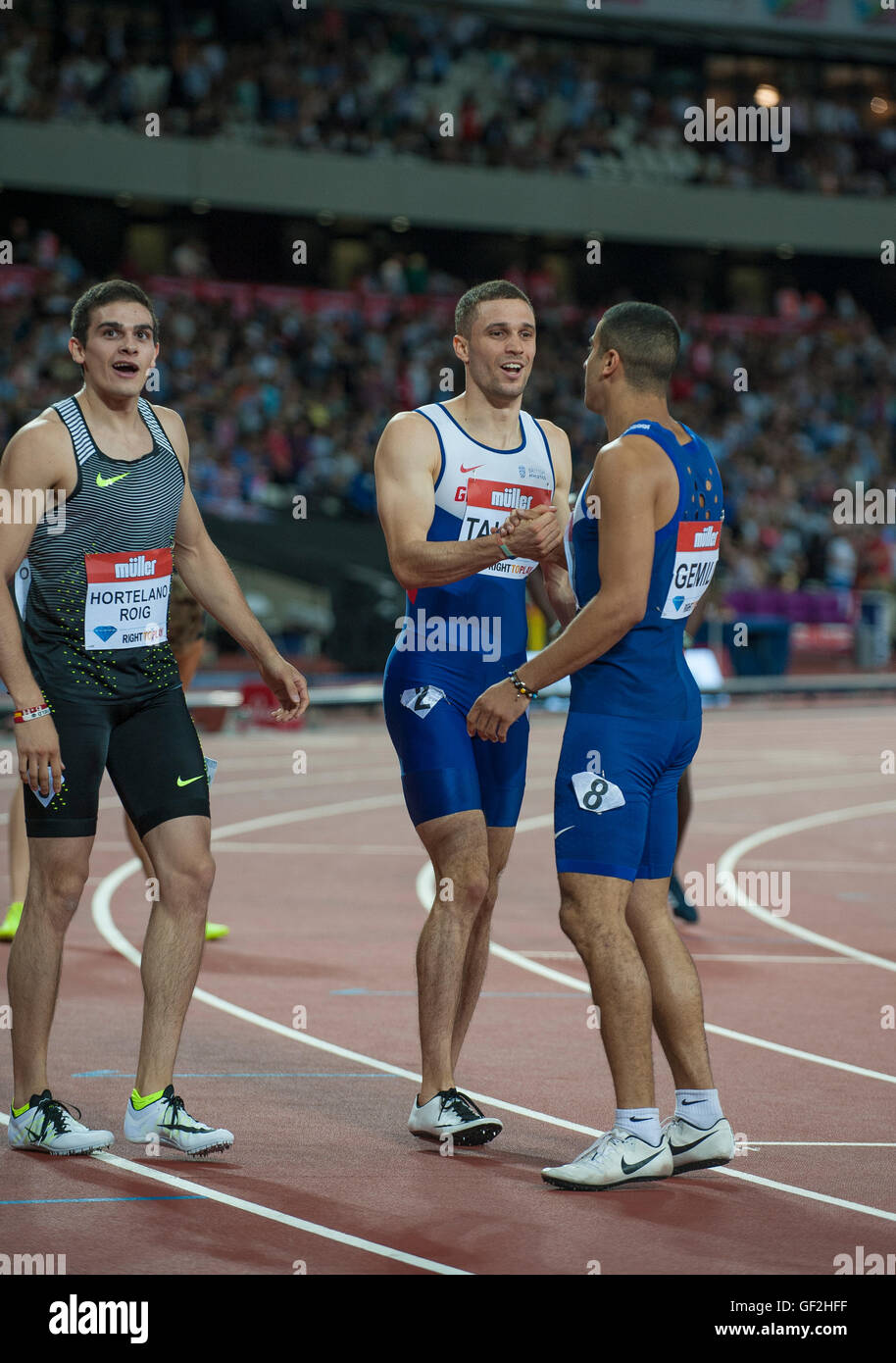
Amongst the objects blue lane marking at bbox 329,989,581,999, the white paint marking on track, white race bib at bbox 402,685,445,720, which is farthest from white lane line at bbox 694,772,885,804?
white race bib at bbox 402,685,445,720

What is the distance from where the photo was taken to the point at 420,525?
578 cm

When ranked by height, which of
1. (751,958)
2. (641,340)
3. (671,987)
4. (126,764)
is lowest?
(751,958)

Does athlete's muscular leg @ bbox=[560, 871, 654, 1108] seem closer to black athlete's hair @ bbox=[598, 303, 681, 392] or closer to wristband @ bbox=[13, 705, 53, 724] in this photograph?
black athlete's hair @ bbox=[598, 303, 681, 392]

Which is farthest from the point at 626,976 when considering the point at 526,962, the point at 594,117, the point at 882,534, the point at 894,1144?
the point at 594,117

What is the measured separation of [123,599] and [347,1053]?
2246mm

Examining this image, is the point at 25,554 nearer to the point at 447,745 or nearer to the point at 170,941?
the point at 170,941

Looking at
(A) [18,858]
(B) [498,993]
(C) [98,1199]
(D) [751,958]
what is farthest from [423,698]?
(D) [751,958]

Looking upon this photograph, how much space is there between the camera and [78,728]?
538cm

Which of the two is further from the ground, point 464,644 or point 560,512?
point 560,512

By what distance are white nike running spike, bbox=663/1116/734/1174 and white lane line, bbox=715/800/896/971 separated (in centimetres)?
369

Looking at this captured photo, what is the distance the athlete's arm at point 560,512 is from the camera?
6191 mm

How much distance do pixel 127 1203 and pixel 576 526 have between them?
227 centimetres

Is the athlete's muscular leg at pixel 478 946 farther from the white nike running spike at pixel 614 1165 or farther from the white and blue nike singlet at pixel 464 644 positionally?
the white nike running spike at pixel 614 1165

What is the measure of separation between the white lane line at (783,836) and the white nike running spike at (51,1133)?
464cm
